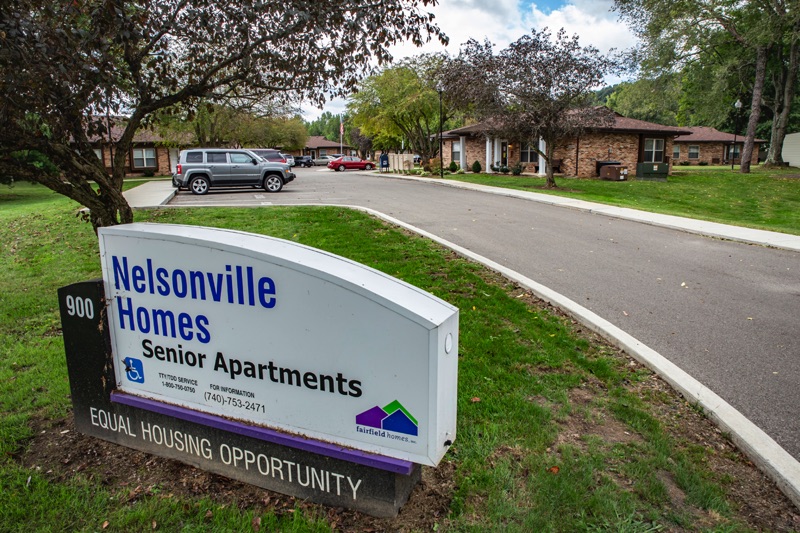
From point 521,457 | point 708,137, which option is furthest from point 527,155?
point 521,457

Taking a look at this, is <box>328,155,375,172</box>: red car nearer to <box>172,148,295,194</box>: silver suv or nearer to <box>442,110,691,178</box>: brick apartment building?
<box>442,110,691,178</box>: brick apartment building

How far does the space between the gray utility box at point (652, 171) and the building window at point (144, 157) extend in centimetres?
3499

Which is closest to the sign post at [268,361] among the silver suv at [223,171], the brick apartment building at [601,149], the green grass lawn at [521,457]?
the green grass lawn at [521,457]

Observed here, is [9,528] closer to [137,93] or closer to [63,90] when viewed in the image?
[63,90]

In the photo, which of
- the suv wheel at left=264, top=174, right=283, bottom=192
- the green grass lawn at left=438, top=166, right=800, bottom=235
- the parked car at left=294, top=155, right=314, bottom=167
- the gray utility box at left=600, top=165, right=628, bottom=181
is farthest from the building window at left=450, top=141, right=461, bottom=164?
the parked car at left=294, top=155, right=314, bottom=167

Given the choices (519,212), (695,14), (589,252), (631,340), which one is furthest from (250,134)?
(631,340)

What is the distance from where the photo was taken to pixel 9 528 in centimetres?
291

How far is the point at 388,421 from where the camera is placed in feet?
9.16

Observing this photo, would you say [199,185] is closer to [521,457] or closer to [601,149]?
[521,457]

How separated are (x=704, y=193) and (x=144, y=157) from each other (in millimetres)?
38584

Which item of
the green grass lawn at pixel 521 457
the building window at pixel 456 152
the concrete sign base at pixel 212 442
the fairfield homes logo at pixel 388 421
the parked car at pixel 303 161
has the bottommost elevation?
the green grass lawn at pixel 521 457

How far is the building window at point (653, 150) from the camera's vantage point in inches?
1328

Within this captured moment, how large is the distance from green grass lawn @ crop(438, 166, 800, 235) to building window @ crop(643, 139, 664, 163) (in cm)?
191

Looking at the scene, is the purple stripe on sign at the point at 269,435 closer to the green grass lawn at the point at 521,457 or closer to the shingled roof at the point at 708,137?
the green grass lawn at the point at 521,457
